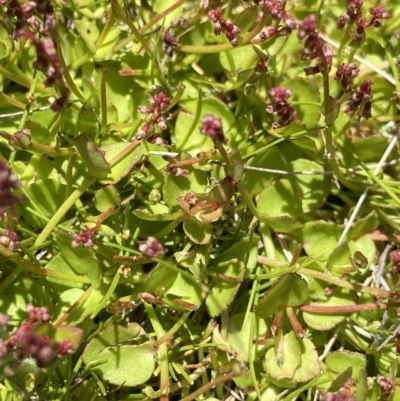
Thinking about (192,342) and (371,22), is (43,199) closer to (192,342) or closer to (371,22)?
(192,342)

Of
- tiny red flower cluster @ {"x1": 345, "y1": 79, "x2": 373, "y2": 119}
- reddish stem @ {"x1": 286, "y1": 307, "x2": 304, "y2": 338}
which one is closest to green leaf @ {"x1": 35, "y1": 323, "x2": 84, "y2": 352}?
reddish stem @ {"x1": 286, "y1": 307, "x2": 304, "y2": 338}

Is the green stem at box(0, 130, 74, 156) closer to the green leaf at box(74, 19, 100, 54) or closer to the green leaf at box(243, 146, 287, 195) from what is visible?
the green leaf at box(74, 19, 100, 54)

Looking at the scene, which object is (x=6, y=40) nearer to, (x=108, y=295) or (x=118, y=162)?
(x=118, y=162)

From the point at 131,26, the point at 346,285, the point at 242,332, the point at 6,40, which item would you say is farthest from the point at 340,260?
the point at 6,40

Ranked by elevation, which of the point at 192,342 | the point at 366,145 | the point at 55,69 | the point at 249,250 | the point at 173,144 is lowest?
the point at 192,342

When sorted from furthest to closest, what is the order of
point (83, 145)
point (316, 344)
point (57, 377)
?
point (316, 344) → point (57, 377) → point (83, 145)

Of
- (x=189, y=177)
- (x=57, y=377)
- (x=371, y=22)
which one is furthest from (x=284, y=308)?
(x=371, y=22)

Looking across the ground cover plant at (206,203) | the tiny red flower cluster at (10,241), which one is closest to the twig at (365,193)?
the ground cover plant at (206,203)
